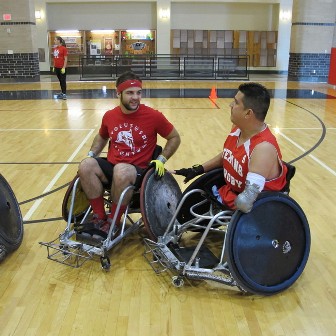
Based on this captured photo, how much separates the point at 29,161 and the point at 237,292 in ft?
12.1

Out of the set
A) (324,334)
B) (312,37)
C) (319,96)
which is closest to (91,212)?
(324,334)

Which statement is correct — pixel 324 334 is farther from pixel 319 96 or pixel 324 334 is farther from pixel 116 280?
pixel 319 96

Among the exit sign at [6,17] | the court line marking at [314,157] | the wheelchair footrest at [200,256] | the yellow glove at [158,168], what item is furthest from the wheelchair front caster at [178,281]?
the exit sign at [6,17]

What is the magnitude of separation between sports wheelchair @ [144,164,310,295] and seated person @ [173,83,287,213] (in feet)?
0.30

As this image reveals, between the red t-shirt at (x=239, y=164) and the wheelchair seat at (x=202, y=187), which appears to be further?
the wheelchair seat at (x=202, y=187)

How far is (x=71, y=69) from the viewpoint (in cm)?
2042

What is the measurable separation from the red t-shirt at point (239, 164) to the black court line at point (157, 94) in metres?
9.27

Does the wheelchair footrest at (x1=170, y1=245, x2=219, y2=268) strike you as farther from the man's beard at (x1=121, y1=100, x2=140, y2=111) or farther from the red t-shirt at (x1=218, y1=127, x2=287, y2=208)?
the man's beard at (x1=121, y1=100, x2=140, y2=111)

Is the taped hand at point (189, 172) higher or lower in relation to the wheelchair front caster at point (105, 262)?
higher

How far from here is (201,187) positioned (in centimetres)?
294

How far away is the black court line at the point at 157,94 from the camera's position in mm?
11891

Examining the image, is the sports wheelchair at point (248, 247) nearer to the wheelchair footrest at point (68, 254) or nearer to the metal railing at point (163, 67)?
the wheelchair footrest at point (68, 254)

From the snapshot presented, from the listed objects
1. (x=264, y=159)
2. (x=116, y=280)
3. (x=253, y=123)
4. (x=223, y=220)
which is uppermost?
(x=253, y=123)

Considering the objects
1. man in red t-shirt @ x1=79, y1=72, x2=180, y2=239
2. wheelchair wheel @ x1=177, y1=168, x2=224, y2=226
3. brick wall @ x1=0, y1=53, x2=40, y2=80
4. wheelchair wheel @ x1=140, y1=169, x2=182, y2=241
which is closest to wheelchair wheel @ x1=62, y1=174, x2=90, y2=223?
man in red t-shirt @ x1=79, y1=72, x2=180, y2=239
